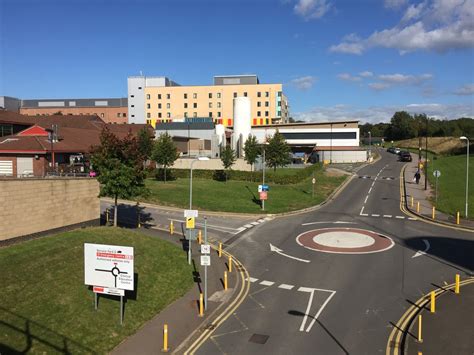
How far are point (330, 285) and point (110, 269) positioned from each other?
35.4 feet

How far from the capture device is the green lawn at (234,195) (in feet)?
143

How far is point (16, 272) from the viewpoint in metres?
17.7

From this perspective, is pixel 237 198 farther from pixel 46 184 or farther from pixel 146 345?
pixel 146 345

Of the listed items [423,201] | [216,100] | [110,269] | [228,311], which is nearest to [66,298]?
[110,269]

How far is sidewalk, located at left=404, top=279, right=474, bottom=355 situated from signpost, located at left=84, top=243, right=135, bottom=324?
10.1m

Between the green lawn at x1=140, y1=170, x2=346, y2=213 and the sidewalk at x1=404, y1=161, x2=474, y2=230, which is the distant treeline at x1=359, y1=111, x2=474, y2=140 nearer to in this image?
the sidewalk at x1=404, y1=161, x2=474, y2=230

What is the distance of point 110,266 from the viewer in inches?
626

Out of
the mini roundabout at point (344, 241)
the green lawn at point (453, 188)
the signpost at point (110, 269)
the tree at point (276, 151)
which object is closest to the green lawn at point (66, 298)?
the signpost at point (110, 269)

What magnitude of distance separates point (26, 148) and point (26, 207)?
48.0 ft

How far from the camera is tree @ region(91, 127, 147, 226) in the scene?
28.8 m

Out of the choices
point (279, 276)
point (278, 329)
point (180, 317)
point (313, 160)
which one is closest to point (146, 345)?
point (180, 317)

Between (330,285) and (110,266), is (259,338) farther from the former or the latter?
(330,285)

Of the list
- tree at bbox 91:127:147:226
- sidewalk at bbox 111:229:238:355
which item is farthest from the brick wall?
sidewalk at bbox 111:229:238:355

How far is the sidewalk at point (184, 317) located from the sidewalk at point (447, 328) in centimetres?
788
